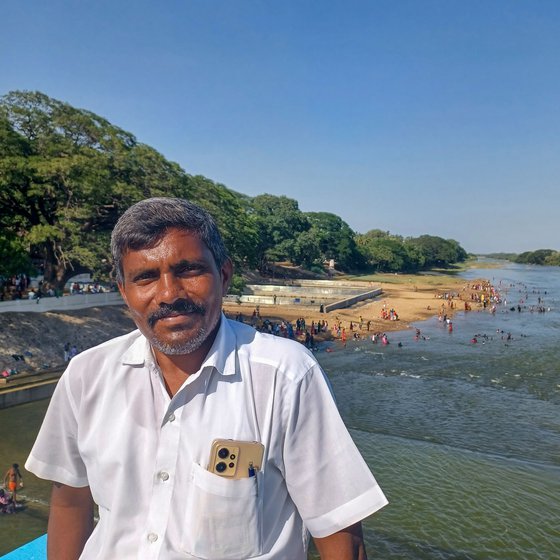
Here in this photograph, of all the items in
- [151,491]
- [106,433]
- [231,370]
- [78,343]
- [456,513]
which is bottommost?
[456,513]

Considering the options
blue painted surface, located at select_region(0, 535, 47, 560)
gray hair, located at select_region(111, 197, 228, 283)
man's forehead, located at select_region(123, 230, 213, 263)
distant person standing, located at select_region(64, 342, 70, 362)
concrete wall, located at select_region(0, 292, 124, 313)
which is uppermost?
gray hair, located at select_region(111, 197, 228, 283)

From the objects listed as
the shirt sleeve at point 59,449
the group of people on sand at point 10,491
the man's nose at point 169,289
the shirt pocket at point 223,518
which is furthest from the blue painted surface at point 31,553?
the group of people on sand at point 10,491

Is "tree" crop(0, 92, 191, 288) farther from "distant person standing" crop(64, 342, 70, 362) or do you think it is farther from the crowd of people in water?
the crowd of people in water

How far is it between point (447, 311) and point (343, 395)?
31.2 metres

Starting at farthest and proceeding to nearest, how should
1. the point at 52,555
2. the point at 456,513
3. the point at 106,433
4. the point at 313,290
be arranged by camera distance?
the point at 313,290, the point at 456,513, the point at 52,555, the point at 106,433

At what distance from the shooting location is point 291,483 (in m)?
1.62

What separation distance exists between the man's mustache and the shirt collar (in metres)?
0.11

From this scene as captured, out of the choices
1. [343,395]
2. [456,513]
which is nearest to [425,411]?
[343,395]

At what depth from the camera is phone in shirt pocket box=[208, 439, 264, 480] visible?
5.17 feet

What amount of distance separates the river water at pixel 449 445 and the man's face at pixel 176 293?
9395 mm

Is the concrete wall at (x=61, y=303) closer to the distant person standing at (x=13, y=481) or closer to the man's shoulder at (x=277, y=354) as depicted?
the distant person standing at (x=13, y=481)

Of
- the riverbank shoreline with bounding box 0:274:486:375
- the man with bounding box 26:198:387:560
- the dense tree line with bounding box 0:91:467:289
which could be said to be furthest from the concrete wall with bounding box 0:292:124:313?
the man with bounding box 26:198:387:560

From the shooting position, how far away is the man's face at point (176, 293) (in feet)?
5.77

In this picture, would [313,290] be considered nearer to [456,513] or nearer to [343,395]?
[343,395]
